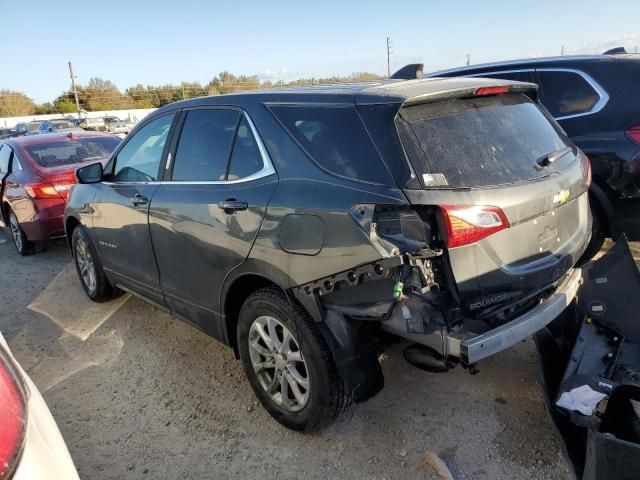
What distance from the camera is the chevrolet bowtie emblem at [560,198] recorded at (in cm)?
265

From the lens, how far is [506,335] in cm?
227

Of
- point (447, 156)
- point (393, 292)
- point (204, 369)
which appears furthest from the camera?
point (204, 369)

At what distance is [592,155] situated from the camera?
168 inches

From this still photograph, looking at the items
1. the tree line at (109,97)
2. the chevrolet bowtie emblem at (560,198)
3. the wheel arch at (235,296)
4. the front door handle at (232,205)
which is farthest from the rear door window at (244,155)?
the tree line at (109,97)

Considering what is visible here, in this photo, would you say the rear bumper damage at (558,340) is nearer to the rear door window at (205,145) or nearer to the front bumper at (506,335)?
the front bumper at (506,335)

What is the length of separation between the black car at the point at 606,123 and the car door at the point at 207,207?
280 cm

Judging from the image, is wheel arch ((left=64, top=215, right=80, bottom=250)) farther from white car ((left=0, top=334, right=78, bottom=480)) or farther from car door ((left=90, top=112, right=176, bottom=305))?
white car ((left=0, top=334, right=78, bottom=480))

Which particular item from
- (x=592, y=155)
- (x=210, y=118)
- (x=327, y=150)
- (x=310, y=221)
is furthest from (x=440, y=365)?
(x=592, y=155)

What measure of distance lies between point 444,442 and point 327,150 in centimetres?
169

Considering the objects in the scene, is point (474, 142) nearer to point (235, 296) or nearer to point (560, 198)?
point (560, 198)

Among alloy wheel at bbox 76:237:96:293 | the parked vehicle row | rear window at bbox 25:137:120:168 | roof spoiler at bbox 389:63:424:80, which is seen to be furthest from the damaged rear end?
the parked vehicle row

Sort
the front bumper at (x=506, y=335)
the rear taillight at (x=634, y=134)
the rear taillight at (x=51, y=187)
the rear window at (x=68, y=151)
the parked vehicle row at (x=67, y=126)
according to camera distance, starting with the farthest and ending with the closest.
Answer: the parked vehicle row at (x=67, y=126) < the rear window at (x=68, y=151) < the rear taillight at (x=51, y=187) < the rear taillight at (x=634, y=134) < the front bumper at (x=506, y=335)

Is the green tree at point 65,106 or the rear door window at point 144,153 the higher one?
the green tree at point 65,106

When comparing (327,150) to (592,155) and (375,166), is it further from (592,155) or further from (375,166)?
(592,155)
